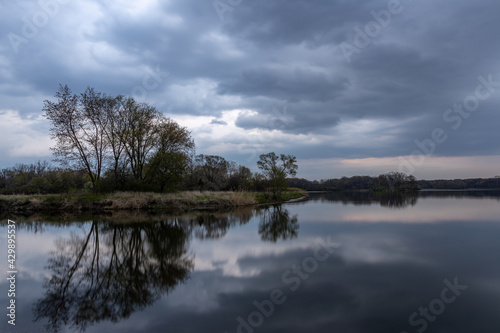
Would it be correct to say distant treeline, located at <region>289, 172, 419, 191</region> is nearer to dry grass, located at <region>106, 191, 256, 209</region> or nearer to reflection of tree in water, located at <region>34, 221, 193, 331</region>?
dry grass, located at <region>106, 191, 256, 209</region>

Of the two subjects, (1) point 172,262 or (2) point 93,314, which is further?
(1) point 172,262

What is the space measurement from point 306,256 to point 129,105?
25.2 m

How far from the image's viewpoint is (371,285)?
531 cm

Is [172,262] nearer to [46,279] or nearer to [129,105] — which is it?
[46,279]

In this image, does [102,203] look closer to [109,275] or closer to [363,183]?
[109,275]

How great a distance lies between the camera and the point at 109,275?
6.24m

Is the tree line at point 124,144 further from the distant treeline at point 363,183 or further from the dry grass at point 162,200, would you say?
the distant treeline at point 363,183

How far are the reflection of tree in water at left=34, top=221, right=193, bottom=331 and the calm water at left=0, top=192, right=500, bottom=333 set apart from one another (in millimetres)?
27

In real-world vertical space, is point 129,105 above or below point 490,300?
above

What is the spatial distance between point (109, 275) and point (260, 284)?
344 cm

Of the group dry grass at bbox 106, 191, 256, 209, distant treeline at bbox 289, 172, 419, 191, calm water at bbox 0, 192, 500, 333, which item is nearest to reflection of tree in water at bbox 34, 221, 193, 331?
calm water at bbox 0, 192, 500, 333

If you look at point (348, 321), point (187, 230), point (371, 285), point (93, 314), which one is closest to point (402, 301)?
point (371, 285)

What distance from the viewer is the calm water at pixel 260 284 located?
4.04m

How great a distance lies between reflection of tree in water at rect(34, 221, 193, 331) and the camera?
452 centimetres
